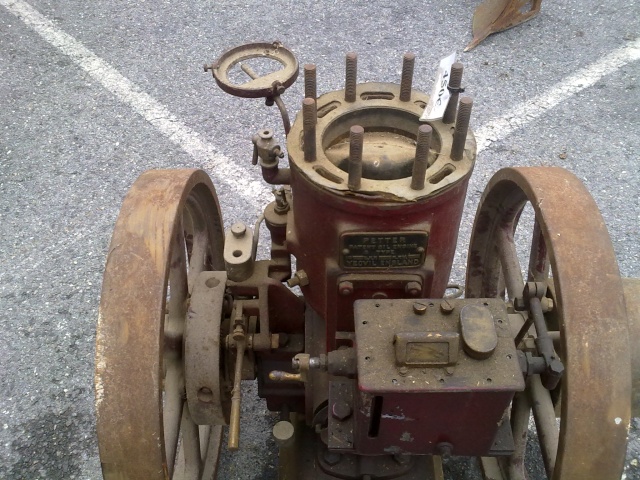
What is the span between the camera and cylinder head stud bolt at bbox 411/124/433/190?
114cm

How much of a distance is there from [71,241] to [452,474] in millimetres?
1810

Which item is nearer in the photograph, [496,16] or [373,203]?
[373,203]

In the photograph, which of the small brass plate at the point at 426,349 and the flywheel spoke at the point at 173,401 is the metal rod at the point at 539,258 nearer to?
the small brass plate at the point at 426,349

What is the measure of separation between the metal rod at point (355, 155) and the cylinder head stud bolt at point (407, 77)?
30 centimetres

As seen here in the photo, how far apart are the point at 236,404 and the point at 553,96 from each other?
263cm

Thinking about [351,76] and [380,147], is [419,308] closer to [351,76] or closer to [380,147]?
[380,147]

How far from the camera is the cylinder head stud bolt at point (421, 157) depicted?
3.74ft

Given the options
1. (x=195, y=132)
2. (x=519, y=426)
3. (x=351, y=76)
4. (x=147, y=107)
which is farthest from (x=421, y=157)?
(x=147, y=107)

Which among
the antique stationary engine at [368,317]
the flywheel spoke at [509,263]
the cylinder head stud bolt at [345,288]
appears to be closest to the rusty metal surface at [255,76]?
the antique stationary engine at [368,317]

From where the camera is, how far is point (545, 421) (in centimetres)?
132

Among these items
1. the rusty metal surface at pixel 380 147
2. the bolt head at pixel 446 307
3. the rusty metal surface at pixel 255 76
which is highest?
the rusty metal surface at pixel 255 76

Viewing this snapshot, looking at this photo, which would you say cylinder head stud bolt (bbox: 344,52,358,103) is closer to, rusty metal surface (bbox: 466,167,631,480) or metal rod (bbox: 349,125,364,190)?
metal rod (bbox: 349,125,364,190)

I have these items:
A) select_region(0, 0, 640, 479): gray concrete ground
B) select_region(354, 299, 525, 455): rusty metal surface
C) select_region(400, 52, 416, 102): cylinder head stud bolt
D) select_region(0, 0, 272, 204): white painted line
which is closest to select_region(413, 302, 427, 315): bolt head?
select_region(354, 299, 525, 455): rusty metal surface

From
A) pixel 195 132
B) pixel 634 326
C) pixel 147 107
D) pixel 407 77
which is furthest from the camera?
pixel 147 107
